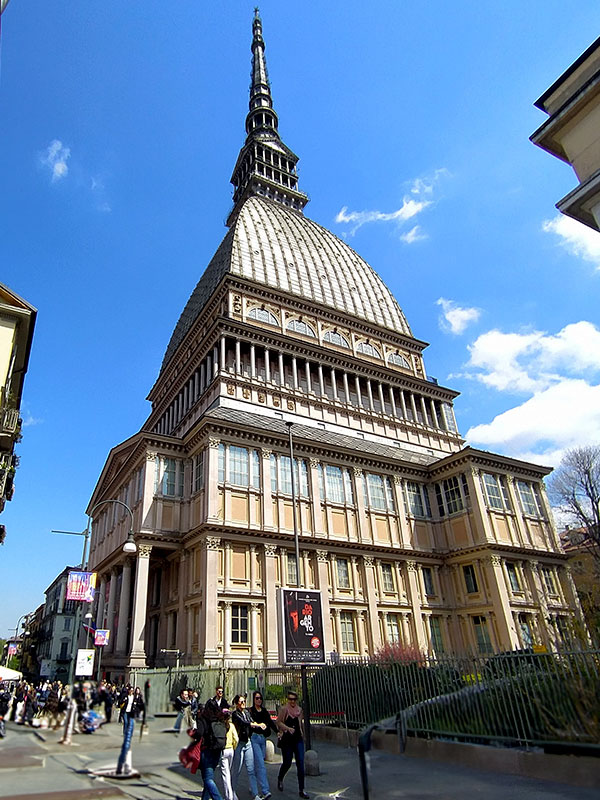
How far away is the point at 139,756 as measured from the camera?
4.68 meters

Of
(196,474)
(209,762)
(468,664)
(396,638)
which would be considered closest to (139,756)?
(209,762)

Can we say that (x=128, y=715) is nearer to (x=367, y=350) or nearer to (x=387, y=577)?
(x=387, y=577)

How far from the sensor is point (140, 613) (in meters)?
31.7

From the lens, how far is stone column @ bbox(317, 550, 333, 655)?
33.4m

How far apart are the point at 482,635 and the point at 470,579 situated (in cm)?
412

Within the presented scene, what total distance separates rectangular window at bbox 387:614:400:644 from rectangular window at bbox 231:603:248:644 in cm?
1105

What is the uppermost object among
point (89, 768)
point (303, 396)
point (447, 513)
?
point (303, 396)

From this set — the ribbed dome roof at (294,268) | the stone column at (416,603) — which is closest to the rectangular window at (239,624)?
the stone column at (416,603)

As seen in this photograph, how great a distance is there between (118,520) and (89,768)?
3906cm

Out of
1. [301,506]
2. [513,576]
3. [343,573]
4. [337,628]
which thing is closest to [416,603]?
[343,573]

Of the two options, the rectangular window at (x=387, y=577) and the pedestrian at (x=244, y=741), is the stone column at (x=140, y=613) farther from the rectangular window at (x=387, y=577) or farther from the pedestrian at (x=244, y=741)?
the pedestrian at (x=244, y=741)

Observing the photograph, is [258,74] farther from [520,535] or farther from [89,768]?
[89,768]

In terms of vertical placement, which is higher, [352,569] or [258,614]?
[352,569]

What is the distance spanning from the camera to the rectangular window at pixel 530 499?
44844 mm
